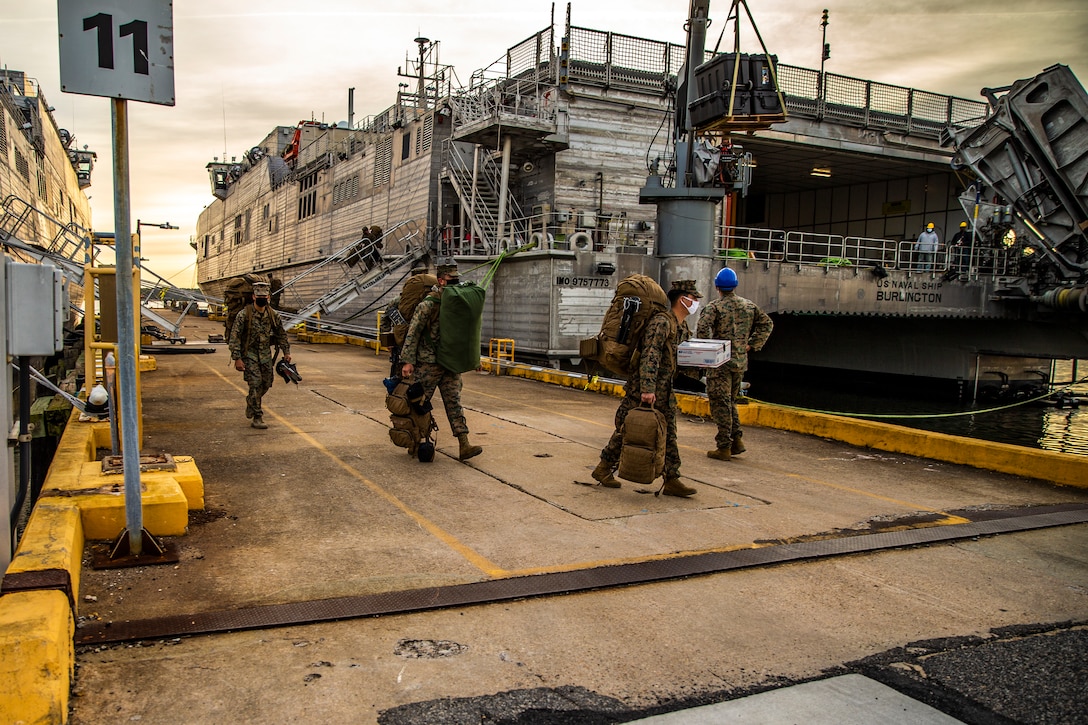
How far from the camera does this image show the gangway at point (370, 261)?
86.6 ft

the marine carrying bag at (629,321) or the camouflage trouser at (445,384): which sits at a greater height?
the marine carrying bag at (629,321)

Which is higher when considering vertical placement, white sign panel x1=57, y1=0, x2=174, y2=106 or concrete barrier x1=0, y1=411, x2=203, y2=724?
white sign panel x1=57, y1=0, x2=174, y2=106

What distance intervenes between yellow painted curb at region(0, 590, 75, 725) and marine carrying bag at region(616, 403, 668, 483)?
3.73m

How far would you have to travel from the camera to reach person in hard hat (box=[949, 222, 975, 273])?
2539 centimetres

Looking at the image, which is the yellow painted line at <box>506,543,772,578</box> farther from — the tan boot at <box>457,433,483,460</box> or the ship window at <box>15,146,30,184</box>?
the ship window at <box>15,146,30,184</box>

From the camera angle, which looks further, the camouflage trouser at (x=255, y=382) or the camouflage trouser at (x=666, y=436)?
the camouflage trouser at (x=255, y=382)

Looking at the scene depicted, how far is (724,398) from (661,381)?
A: 6.76 ft

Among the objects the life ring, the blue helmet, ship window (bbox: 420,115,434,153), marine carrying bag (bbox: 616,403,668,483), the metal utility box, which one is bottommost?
marine carrying bag (bbox: 616,403,668,483)

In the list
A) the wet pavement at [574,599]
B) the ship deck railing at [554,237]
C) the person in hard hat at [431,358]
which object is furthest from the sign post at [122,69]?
the ship deck railing at [554,237]

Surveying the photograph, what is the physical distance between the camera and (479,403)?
1209 centimetres

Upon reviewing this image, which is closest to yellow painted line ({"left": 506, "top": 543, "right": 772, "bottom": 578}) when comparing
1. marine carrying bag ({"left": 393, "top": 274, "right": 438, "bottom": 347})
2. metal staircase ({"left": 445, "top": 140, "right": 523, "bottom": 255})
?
marine carrying bag ({"left": 393, "top": 274, "right": 438, "bottom": 347})

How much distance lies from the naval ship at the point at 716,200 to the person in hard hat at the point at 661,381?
9742 mm

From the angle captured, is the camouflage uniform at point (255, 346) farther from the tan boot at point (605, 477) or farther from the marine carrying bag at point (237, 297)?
the tan boot at point (605, 477)

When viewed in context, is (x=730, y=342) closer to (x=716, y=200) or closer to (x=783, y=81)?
(x=716, y=200)
